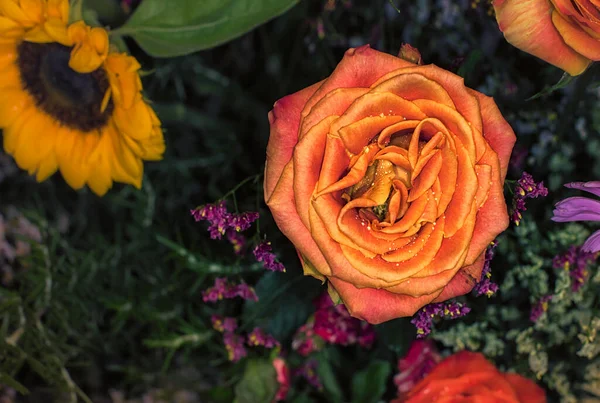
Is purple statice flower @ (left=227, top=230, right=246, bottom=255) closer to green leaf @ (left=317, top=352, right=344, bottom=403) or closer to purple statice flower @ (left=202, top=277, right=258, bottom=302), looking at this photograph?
purple statice flower @ (left=202, top=277, right=258, bottom=302)

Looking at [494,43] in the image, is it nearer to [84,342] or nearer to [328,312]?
[328,312]

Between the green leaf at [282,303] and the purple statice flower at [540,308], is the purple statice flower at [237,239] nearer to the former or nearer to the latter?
the green leaf at [282,303]

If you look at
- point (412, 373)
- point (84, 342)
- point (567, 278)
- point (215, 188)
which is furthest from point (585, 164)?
point (84, 342)

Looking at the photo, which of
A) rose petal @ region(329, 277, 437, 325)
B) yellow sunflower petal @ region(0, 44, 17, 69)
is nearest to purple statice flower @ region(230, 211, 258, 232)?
rose petal @ region(329, 277, 437, 325)

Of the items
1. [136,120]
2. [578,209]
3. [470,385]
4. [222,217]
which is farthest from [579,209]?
[136,120]

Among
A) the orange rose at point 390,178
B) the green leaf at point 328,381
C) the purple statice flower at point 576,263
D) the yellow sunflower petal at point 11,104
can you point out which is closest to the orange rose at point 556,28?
the orange rose at point 390,178
